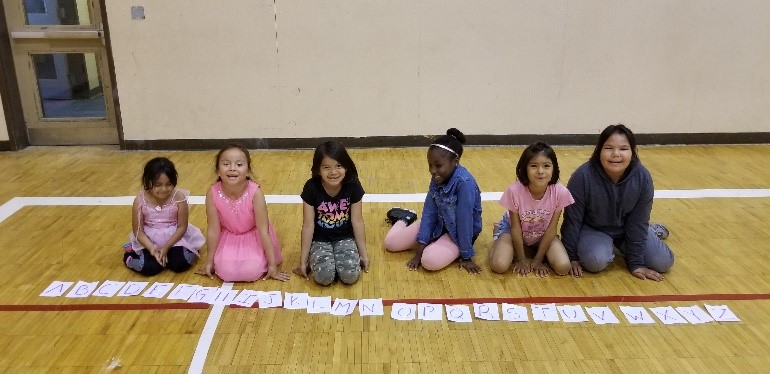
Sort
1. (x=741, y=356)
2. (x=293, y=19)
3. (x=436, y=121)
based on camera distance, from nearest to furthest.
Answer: (x=741, y=356) → (x=293, y=19) → (x=436, y=121)

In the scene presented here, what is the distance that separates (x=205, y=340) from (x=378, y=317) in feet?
2.63

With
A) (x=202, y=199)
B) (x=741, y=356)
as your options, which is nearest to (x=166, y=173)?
(x=202, y=199)

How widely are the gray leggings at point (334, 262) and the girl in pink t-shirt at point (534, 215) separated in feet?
2.54

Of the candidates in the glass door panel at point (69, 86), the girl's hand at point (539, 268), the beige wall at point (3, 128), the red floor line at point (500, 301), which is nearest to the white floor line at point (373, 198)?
the girl's hand at point (539, 268)

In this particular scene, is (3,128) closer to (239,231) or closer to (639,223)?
(239,231)

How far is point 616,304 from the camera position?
2.94 m

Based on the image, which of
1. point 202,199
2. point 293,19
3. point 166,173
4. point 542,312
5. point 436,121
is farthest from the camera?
point 436,121

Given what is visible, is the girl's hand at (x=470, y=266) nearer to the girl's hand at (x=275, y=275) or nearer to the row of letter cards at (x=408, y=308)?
the row of letter cards at (x=408, y=308)

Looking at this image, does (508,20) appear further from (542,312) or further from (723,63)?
(542,312)

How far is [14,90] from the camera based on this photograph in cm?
576

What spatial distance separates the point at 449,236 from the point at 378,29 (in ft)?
9.59

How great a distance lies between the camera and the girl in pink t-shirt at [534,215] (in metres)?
3.07

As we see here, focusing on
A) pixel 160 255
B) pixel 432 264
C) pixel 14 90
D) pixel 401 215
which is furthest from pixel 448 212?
pixel 14 90

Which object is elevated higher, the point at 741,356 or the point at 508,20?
the point at 508,20
